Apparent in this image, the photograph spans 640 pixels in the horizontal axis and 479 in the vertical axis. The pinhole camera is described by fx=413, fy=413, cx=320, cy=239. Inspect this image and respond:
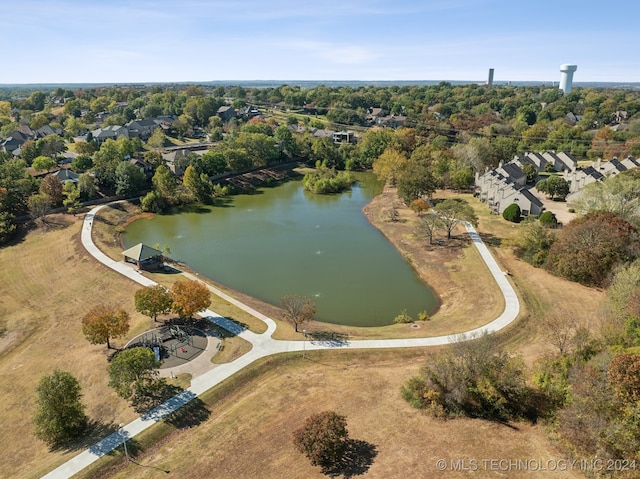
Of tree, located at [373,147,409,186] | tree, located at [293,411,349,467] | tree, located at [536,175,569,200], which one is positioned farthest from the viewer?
tree, located at [373,147,409,186]

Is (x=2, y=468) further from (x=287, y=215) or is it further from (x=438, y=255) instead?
(x=287, y=215)

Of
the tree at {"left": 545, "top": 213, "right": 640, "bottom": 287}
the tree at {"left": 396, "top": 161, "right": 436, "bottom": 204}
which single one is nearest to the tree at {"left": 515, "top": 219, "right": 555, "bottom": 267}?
the tree at {"left": 545, "top": 213, "right": 640, "bottom": 287}

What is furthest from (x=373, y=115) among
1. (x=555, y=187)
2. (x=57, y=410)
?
(x=57, y=410)

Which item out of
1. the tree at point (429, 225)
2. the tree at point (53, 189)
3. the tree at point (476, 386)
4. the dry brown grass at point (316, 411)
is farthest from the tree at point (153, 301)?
the tree at point (53, 189)

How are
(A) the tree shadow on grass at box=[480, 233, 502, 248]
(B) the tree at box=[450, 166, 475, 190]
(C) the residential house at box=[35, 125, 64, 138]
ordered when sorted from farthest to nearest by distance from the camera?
(C) the residential house at box=[35, 125, 64, 138] → (B) the tree at box=[450, 166, 475, 190] → (A) the tree shadow on grass at box=[480, 233, 502, 248]

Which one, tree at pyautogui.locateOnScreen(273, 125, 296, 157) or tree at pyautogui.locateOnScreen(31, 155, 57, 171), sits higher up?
tree at pyautogui.locateOnScreen(273, 125, 296, 157)

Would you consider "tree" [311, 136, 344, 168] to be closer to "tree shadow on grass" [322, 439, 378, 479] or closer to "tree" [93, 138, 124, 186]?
"tree" [93, 138, 124, 186]

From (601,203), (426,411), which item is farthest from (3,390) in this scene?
(601,203)

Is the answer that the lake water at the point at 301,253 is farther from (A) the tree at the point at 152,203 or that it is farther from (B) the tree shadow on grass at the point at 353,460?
(B) the tree shadow on grass at the point at 353,460
